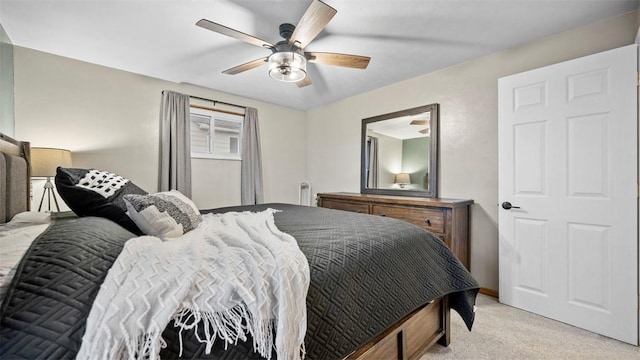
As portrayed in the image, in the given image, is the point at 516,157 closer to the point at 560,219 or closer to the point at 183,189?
the point at 560,219

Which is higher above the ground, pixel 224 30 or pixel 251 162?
pixel 224 30

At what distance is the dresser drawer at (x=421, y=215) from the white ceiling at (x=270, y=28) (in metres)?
1.56

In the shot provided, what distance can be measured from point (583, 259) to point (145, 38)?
3.95 meters

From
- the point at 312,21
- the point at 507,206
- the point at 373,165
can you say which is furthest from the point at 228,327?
the point at 373,165

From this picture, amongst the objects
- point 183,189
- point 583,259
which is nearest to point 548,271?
point 583,259

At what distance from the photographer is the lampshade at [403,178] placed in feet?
10.7

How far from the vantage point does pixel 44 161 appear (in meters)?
2.20

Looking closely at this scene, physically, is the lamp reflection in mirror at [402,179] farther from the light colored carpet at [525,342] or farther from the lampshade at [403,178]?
the light colored carpet at [525,342]

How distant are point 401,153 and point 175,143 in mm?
2825

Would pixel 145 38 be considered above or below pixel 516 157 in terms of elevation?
above

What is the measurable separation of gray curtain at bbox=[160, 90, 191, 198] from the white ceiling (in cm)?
41

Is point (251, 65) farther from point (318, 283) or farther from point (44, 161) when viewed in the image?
point (318, 283)

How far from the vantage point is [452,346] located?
1758 millimetres

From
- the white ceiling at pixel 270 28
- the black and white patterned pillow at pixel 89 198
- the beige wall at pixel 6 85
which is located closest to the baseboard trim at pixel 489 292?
the white ceiling at pixel 270 28
